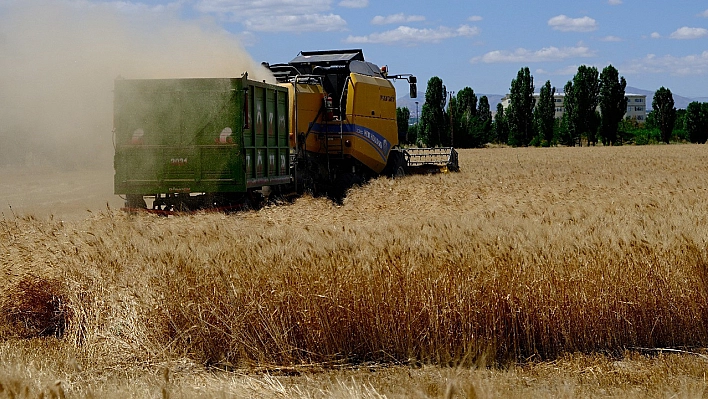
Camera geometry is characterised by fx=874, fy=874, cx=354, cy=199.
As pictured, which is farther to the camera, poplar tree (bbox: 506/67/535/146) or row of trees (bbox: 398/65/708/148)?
poplar tree (bbox: 506/67/535/146)

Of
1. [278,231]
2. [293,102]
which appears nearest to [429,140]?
[293,102]

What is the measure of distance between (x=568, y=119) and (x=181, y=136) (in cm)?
8003

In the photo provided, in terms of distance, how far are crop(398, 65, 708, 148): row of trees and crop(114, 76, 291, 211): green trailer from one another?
67.7 m

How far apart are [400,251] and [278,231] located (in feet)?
6.53

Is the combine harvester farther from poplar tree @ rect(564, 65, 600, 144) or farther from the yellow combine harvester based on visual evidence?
poplar tree @ rect(564, 65, 600, 144)

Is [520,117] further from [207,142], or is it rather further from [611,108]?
[207,142]

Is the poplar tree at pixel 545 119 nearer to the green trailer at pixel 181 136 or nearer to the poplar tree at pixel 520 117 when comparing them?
the poplar tree at pixel 520 117

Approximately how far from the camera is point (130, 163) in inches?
595

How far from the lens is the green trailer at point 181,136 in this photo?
589 inches

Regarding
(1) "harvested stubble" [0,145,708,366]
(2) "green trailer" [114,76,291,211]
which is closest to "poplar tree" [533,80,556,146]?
(2) "green trailer" [114,76,291,211]

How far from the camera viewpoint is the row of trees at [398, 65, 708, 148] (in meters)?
88.3

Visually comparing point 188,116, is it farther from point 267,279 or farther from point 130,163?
point 267,279

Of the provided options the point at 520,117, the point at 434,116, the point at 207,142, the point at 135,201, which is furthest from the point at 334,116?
the point at 520,117

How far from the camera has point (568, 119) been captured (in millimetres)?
90625
